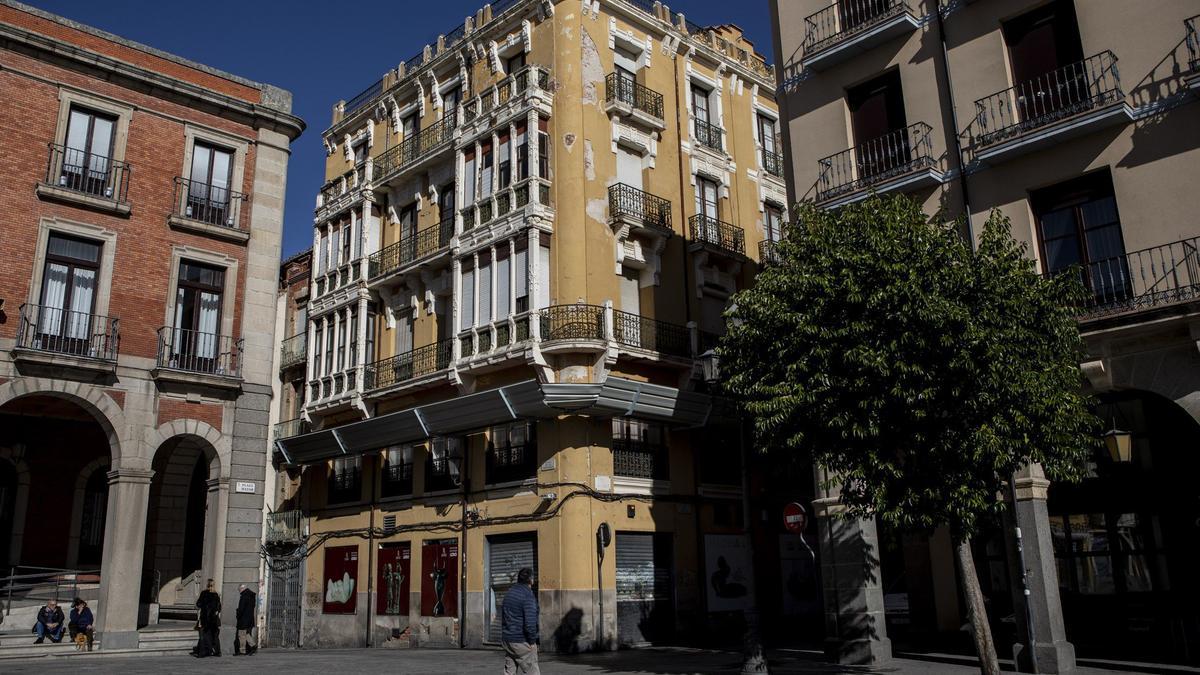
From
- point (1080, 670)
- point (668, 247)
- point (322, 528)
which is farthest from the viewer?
point (322, 528)

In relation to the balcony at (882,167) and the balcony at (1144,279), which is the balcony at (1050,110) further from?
the balcony at (1144,279)

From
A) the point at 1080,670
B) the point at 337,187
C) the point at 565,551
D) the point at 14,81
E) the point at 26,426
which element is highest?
the point at 337,187

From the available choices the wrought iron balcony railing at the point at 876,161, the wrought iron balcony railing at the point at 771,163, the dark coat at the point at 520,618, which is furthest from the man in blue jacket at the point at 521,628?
the wrought iron balcony railing at the point at 771,163

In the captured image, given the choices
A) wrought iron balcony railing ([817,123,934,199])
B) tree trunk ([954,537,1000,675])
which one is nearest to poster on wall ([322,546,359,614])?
wrought iron balcony railing ([817,123,934,199])

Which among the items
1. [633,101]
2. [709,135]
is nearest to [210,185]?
[633,101]

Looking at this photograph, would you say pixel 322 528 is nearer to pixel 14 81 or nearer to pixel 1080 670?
pixel 14 81

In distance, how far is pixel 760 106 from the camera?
105 feet

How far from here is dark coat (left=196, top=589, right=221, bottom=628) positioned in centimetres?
1970

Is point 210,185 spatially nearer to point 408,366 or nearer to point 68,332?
point 68,332

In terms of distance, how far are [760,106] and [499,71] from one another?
9.60 m

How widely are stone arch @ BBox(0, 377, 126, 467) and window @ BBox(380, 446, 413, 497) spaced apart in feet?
30.0

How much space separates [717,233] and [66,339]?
17904 millimetres

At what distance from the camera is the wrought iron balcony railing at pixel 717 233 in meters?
28.0

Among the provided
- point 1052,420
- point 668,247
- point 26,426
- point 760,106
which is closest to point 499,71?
point 668,247
